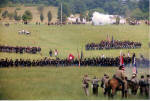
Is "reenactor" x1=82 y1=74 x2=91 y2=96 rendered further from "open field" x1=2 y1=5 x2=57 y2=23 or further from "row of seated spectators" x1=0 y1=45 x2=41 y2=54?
"open field" x1=2 y1=5 x2=57 y2=23

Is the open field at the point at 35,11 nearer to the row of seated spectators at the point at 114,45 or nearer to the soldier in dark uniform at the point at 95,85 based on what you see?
the row of seated spectators at the point at 114,45

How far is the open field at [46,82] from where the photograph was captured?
81.1ft

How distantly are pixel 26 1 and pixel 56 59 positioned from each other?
500cm

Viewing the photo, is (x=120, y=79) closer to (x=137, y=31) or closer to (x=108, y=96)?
(x=108, y=96)

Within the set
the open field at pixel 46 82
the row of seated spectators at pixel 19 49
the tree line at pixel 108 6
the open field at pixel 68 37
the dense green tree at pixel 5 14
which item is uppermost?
the tree line at pixel 108 6

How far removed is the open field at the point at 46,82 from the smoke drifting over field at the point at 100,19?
6.00m

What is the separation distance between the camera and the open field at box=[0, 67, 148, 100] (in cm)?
2473

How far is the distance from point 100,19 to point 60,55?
5039 mm

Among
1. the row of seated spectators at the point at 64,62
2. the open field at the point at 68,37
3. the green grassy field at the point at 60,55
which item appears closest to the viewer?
the green grassy field at the point at 60,55

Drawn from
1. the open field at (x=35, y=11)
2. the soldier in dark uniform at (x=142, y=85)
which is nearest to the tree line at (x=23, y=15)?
the open field at (x=35, y=11)

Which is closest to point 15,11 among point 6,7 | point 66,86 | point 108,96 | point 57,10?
point 6,7

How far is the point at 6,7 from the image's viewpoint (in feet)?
110

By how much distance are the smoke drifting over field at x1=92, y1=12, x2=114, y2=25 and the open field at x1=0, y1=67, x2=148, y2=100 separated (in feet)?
19.7

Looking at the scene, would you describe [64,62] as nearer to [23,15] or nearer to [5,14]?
[23,15]
